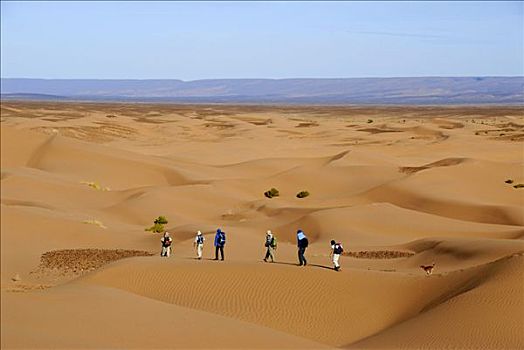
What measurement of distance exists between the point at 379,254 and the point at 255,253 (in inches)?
144

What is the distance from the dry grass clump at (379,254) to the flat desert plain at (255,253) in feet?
0.12

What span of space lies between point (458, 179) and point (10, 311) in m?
31.9

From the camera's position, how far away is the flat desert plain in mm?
11695

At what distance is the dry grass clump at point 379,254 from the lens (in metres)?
22.1

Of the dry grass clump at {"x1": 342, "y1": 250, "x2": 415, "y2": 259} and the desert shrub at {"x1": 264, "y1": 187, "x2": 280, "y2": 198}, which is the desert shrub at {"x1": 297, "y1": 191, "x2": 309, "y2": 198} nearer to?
the desert shrub at {"x1": 264, "y1": 187, "x2": 280, "y2": 198}

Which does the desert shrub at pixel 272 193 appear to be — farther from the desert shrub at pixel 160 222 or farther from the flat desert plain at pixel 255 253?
the desert shrub at pixel 160 222

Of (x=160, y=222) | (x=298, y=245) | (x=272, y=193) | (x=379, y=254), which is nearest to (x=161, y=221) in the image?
(x=160, y=222)

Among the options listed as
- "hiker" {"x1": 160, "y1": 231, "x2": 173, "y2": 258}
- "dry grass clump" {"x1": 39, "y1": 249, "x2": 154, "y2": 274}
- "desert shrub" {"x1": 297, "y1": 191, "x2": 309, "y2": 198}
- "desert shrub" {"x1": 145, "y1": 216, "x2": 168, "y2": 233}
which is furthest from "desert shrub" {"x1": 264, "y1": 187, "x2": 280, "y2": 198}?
"hiker" {"x1": 160, "y1": 231, "x2": 173, "y2": 258}

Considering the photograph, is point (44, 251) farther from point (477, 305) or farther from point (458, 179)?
point (458, 179)

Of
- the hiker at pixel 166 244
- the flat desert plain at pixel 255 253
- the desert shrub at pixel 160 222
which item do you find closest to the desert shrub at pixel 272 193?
the flat desert plain at pixel 255 253

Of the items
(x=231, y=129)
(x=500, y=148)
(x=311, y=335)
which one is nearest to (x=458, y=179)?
(x=500, y=148)

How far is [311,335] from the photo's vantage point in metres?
13.3

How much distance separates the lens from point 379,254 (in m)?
22.6

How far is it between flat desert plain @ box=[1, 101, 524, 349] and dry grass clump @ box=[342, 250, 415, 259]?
0.12ft
